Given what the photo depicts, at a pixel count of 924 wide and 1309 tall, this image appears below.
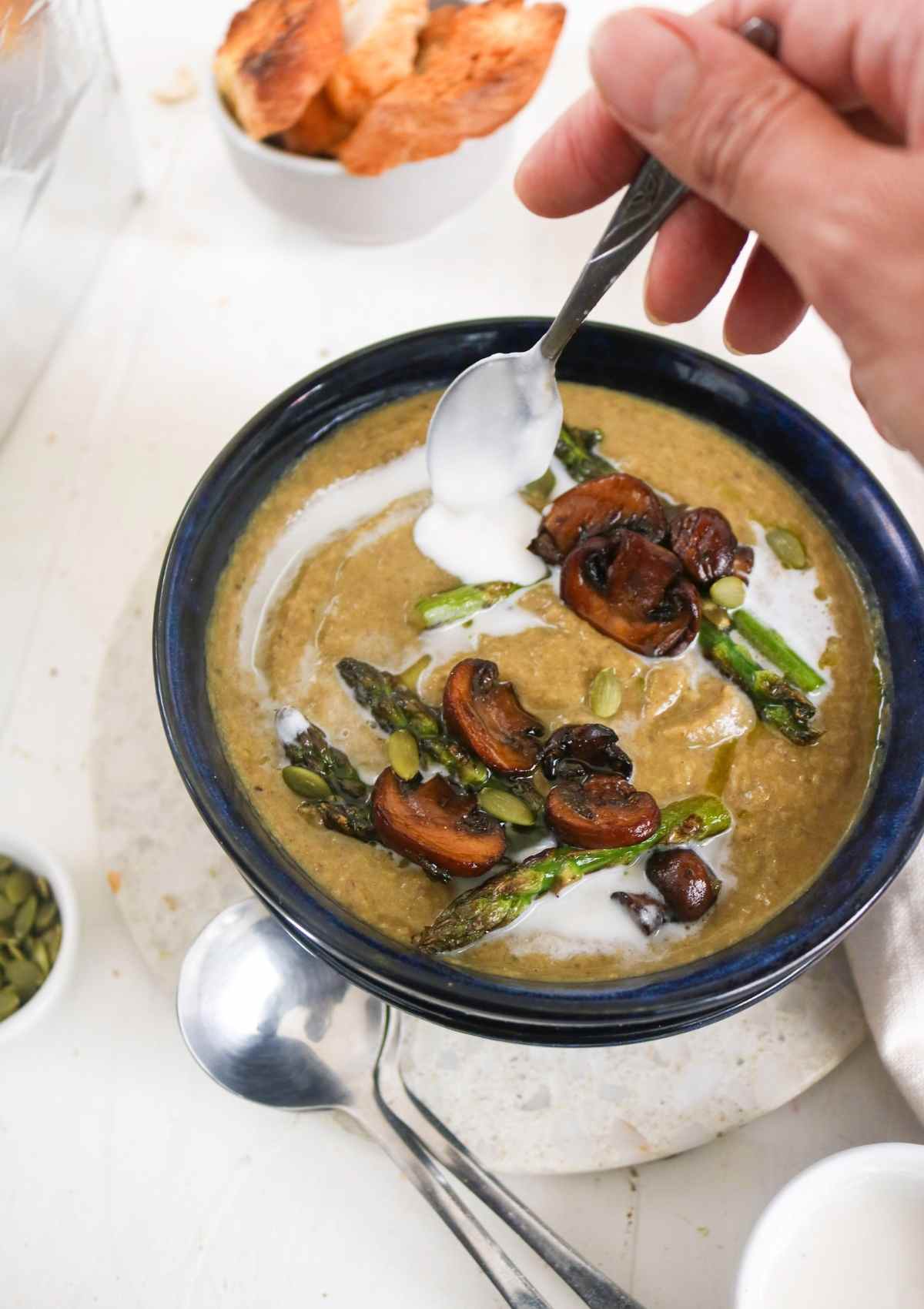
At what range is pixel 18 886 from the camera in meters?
2.60

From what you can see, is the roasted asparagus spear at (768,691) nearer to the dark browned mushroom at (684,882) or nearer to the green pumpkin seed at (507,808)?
the dark browned mushroom at (684,882)

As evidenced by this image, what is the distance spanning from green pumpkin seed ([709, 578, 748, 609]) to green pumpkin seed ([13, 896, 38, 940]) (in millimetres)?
1601

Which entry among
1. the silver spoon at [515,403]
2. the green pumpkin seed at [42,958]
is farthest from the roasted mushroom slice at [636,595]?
the green pumpkin seed at [42,958]

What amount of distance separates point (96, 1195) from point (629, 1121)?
3.58 ft

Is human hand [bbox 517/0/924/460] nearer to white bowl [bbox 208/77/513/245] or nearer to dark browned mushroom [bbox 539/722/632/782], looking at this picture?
dark browned mushroom [bbox 539/722/632/782]

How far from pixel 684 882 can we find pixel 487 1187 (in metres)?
0.71

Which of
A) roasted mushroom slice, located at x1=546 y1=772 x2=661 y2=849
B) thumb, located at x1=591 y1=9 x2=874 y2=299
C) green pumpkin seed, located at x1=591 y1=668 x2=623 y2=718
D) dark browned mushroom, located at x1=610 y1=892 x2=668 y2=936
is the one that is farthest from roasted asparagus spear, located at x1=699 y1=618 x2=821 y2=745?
thumb, located at x1=591 y1=9 x2=874 y2=299

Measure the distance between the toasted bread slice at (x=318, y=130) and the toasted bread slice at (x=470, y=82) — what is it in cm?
9

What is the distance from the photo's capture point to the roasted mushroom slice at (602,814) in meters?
2.23

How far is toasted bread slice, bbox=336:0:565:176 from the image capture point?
3.11m

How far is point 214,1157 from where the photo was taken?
8.11ft

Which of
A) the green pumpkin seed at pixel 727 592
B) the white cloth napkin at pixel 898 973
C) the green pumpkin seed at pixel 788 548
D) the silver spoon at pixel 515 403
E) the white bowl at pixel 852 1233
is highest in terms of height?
the silver spoon at pixel 515 403

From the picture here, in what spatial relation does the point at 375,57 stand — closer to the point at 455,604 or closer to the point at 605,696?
the point at 455,604

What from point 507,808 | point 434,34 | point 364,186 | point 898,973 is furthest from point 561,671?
point 434,34
